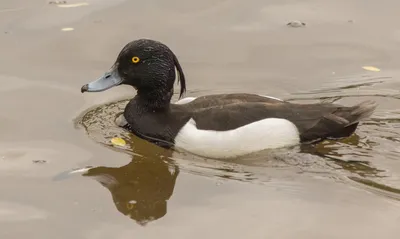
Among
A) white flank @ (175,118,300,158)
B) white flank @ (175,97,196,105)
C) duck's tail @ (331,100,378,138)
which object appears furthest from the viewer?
white flank @ (175,97,196,105)

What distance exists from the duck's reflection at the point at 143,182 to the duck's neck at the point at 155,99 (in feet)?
1.35

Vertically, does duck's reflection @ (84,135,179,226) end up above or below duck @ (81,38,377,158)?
below

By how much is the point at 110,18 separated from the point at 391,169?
4487mm

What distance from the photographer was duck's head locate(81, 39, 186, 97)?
747cm

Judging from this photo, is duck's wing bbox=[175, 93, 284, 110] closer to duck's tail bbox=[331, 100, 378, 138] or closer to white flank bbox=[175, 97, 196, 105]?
white flank bbox=[175, 97, 196, 105]

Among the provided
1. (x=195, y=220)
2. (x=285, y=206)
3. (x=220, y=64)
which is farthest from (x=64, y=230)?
(x=220, y=64)

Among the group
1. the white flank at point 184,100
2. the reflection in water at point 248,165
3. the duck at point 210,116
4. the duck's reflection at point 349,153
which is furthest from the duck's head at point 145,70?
the duck's reflection at point 349,153

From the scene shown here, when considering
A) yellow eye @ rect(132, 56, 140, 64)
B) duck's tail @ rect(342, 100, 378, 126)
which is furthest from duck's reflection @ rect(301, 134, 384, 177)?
yellow eye @ rect(132, 56, 140, 64)

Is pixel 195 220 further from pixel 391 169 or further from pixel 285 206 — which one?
pixel 391 169

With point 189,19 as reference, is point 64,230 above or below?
below

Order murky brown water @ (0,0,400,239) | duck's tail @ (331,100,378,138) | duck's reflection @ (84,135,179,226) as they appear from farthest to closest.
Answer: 1. duck's tail @ (331,100,378,138)
2. duck's reflection @ (84,135,179,226)
3. murky brown water @ (0,0,400,239)

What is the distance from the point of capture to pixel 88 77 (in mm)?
8750

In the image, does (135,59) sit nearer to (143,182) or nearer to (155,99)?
(155,99)

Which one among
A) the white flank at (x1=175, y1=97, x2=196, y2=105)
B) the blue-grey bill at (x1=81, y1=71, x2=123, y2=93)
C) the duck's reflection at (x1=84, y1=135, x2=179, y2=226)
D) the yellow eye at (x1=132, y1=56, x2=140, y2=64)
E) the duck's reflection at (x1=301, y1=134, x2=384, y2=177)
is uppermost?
the yellow eye at (x1=132, y1=56, x2=140, y2=64)
